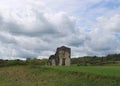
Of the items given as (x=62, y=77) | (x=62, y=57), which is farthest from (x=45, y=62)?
(x=62, y=77)

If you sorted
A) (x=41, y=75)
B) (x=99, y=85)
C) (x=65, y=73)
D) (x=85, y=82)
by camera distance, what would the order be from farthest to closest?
(x=41, y=75) → (x=65, y=73) → (x=85, y=82) → (x=99, y=85)

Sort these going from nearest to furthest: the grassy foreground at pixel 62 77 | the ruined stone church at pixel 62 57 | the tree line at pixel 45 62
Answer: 1. the grassy foreground at pixel 62 77
2. the tree line at pixel 45 62
3. the ruined stone church at pixel 62 57

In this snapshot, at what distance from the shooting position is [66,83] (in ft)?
102

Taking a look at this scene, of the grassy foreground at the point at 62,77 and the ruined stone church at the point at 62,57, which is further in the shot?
the ruined stone church at the point at 62,57

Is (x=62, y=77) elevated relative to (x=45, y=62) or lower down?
lower down

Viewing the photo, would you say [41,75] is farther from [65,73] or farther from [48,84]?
[48,84]

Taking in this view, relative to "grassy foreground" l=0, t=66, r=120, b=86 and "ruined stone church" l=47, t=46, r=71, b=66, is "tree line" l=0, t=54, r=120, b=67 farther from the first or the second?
"grassy foreground" l=0, t=66, r=120, b=86

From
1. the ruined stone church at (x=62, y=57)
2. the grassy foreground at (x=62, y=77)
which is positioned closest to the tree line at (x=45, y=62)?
the ruined stone church at (x=62, y=57)

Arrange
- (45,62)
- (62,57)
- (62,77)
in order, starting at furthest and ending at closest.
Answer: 1. (45,62)
2. (62,57)
3. (62,77)

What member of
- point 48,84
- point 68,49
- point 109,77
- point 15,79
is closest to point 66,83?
point 48,84

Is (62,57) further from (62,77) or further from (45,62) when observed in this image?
(62,77)

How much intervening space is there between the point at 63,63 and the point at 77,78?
38.9m

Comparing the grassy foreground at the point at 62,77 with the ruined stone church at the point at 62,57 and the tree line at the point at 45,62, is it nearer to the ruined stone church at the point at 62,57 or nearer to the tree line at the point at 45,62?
the tree line at the point at 45,62

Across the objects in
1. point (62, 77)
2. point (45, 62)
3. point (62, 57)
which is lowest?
point (62, 77)
